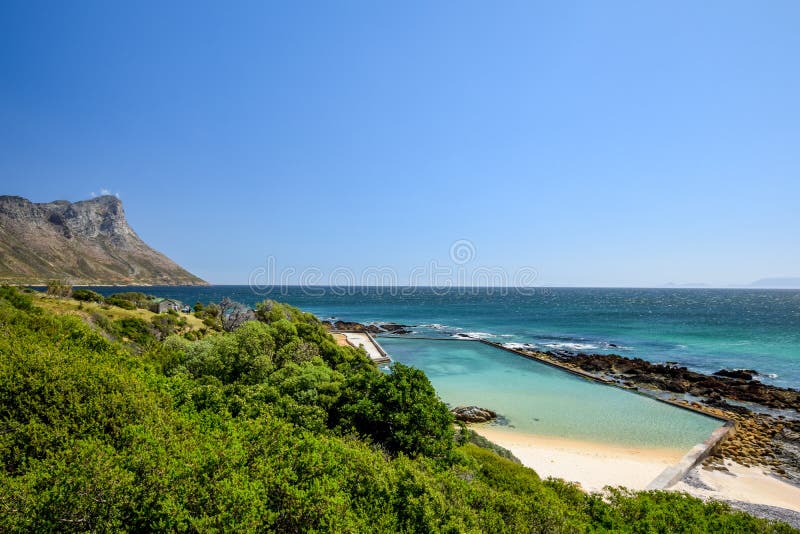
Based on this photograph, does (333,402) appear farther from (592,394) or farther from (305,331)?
(592,394)

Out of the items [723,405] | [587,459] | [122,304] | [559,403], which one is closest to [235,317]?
[122,304]

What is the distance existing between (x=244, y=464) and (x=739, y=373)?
46697 millimetres

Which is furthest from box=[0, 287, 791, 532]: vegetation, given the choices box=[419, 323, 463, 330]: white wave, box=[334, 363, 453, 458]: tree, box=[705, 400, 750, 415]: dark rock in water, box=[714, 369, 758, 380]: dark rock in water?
box=[419, 323, 463, 330]: white wave

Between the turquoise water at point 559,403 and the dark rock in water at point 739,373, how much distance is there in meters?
14.6

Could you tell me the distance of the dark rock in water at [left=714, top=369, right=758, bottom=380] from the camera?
34934 mm

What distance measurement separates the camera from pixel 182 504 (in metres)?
5.21

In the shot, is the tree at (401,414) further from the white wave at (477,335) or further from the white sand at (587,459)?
the white wave at (477,335)

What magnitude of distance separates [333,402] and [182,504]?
23.6 feet

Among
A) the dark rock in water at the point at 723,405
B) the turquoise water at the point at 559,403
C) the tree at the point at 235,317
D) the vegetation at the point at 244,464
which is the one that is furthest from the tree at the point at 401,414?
the dark rock in water at the point at 723,405

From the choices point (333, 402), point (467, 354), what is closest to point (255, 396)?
point (333, 402)

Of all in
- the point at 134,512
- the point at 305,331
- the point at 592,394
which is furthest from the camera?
the point at 592,394

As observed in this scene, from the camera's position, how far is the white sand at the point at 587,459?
52.1ft

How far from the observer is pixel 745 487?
1566 centimetres

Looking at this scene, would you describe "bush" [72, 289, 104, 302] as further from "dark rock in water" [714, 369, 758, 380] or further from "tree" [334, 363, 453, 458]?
"dark rock in water" [714, 369, 758, 380]
